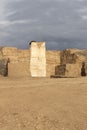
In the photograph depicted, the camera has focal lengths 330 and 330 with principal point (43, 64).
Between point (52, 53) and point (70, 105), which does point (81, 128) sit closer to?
point (70, 105)

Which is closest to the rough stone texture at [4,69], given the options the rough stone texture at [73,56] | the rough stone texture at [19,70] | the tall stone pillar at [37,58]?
the rough stone texture at [19,70]

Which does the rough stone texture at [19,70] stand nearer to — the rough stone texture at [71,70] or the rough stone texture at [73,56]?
the rough stone texture at [71,70]

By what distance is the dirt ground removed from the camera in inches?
242

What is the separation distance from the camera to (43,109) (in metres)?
7.12

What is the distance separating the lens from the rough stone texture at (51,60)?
2469 cm

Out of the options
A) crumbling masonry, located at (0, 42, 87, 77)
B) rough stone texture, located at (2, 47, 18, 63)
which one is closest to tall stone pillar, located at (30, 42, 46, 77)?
crumbling masonry, located at (0, 42, 87, 77)

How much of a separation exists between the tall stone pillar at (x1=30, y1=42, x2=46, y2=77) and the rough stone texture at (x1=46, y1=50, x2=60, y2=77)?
8.82 feet

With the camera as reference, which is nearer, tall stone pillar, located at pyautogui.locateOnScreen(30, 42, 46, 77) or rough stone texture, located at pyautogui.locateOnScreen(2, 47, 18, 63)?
tall stone pillar, located at pyautogui.locateOnScreen(30, 42, 46, 77)

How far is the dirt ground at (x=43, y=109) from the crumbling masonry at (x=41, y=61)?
25.0 ft

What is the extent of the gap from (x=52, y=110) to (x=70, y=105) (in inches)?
22.2

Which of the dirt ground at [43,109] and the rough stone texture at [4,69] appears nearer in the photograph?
the dirt ground at [43,109]

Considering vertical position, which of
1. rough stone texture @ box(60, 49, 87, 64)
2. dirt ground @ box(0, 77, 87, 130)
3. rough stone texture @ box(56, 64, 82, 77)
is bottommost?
dirt ground @ box(0, 77, 87, 130)

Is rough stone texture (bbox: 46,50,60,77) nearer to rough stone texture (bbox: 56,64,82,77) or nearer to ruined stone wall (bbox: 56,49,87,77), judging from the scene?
ruined stone wall (bbox: 56,49,87,77)

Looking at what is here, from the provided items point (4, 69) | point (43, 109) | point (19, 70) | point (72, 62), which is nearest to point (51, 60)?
point (72, 62)
